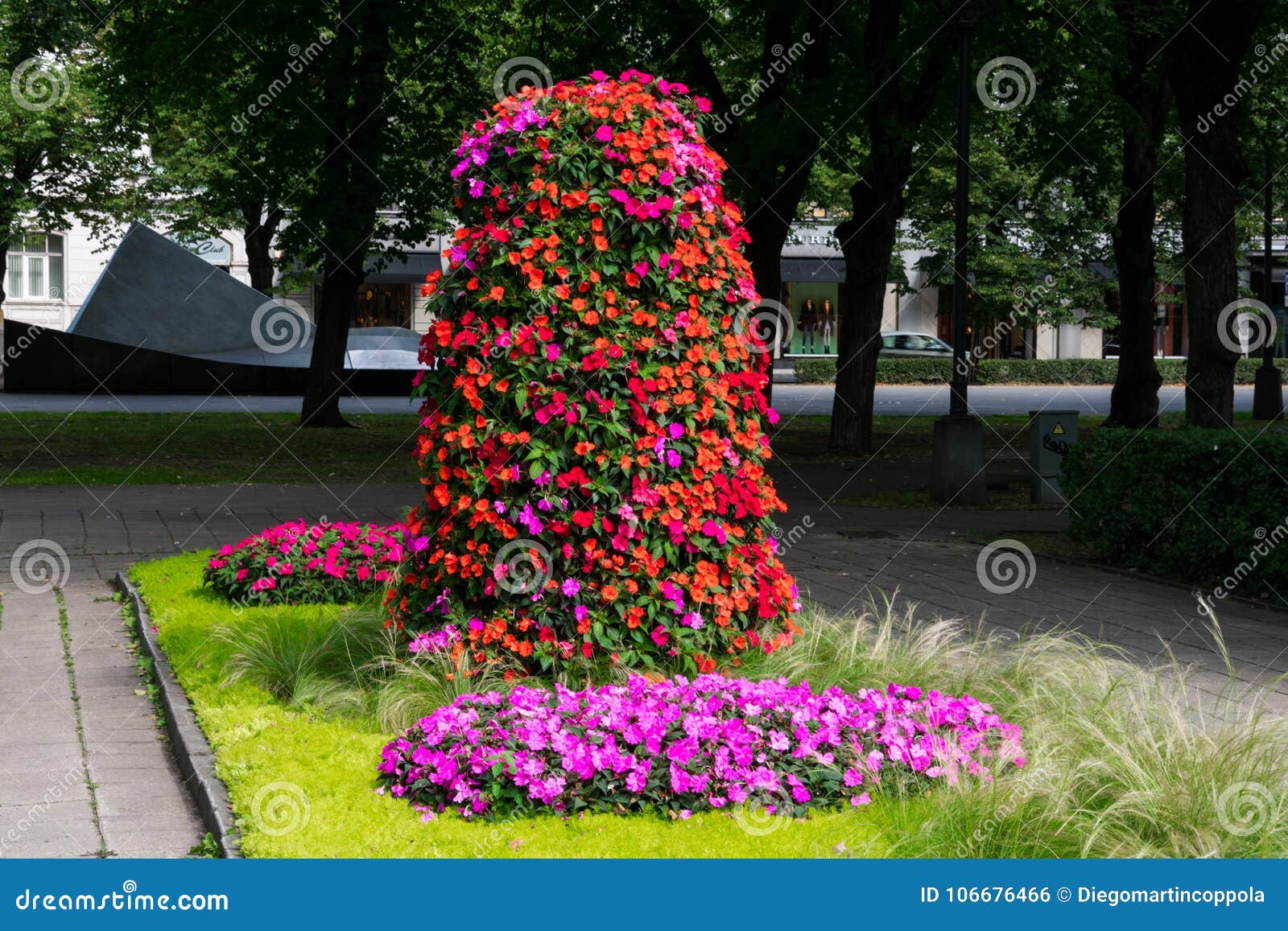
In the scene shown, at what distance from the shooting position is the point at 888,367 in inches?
1922

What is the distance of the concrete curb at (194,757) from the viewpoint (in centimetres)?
470

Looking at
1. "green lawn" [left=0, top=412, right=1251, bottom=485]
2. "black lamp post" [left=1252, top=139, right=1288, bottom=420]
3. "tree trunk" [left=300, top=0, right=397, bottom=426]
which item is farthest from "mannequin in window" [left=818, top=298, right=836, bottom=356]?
"tree trunk" [left=300, top=0, right=397, bottom=426]

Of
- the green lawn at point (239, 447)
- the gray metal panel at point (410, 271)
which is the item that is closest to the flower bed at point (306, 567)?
the green lawn at point (239, 447)

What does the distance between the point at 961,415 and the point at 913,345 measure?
120 feet

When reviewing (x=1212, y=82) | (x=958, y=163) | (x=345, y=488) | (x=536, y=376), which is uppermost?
(x=1212, y=82)

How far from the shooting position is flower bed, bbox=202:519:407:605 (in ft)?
28.6

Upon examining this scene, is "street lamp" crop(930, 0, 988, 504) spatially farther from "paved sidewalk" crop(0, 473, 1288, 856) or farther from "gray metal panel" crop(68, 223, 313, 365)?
"gray metal panel" crop(68, 223, 313, 365)

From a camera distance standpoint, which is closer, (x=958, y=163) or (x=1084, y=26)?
(x=958, y=163)

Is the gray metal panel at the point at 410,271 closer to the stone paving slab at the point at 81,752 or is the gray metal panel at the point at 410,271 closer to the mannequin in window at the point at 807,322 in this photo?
the mannequin in window at the point at 807,322

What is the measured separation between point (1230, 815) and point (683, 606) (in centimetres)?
245

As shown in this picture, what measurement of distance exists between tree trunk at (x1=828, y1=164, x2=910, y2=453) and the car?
3096 centimetres

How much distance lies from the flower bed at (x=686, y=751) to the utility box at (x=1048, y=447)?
10635 mm

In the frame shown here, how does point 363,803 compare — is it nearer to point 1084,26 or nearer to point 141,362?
point 1084,26

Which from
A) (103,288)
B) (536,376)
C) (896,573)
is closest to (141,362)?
(103,288)
